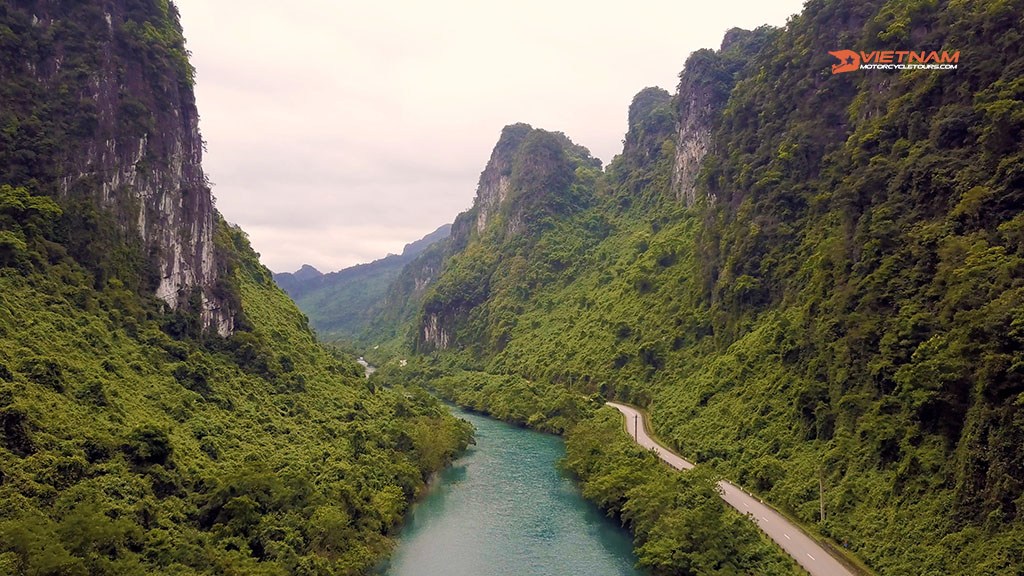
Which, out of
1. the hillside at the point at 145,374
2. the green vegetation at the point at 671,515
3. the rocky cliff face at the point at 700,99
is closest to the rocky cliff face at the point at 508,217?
the rocky cliff face at the point at 700,99

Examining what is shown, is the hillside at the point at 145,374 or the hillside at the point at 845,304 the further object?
the hillside at the point at 845,304

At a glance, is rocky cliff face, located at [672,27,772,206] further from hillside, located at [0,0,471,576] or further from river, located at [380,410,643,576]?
hillside, located at [0,0,471,576]

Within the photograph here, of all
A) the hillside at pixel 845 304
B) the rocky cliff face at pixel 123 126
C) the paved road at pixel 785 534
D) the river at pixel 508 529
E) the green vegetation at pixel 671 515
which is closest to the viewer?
the hillside at pixel 845 304

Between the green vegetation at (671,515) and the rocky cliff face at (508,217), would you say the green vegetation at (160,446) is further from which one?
the rocky cliff face at (508,217)

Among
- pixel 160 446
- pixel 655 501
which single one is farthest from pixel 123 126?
pixel 655 501

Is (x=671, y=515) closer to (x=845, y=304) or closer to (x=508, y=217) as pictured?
(x=845, y=304)

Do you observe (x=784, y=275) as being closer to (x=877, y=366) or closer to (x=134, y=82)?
(x=877, y=366)
